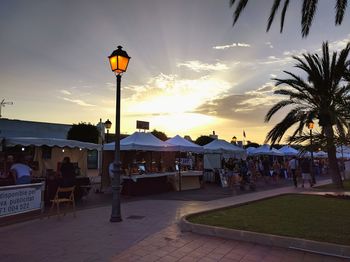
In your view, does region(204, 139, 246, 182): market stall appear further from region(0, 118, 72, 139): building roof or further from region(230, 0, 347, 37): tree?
region(0, 118, 72, 139): building roof

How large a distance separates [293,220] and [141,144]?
936 centimetres

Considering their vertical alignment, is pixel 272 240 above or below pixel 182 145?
below

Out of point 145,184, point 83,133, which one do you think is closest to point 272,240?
point 145,184

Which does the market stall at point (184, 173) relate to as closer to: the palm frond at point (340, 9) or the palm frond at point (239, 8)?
the palm frond at point (239, 8)

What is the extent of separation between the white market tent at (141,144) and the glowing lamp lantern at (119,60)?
24.1 feet

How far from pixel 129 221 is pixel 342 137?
23.0 ft

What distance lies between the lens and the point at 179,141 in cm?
1920

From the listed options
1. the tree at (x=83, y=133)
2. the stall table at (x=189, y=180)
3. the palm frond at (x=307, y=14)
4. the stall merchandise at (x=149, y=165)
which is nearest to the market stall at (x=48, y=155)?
the stall merchandise at (x=149, y=165)

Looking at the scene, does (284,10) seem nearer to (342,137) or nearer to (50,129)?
(342,137)

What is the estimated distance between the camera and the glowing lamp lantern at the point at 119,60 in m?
9.08

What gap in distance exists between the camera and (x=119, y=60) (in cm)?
909

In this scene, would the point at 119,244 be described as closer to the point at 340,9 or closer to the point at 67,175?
the point at 67,175

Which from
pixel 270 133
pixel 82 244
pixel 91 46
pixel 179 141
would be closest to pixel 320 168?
pixel 270 133

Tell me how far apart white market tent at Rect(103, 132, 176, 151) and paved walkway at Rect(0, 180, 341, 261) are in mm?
7082
